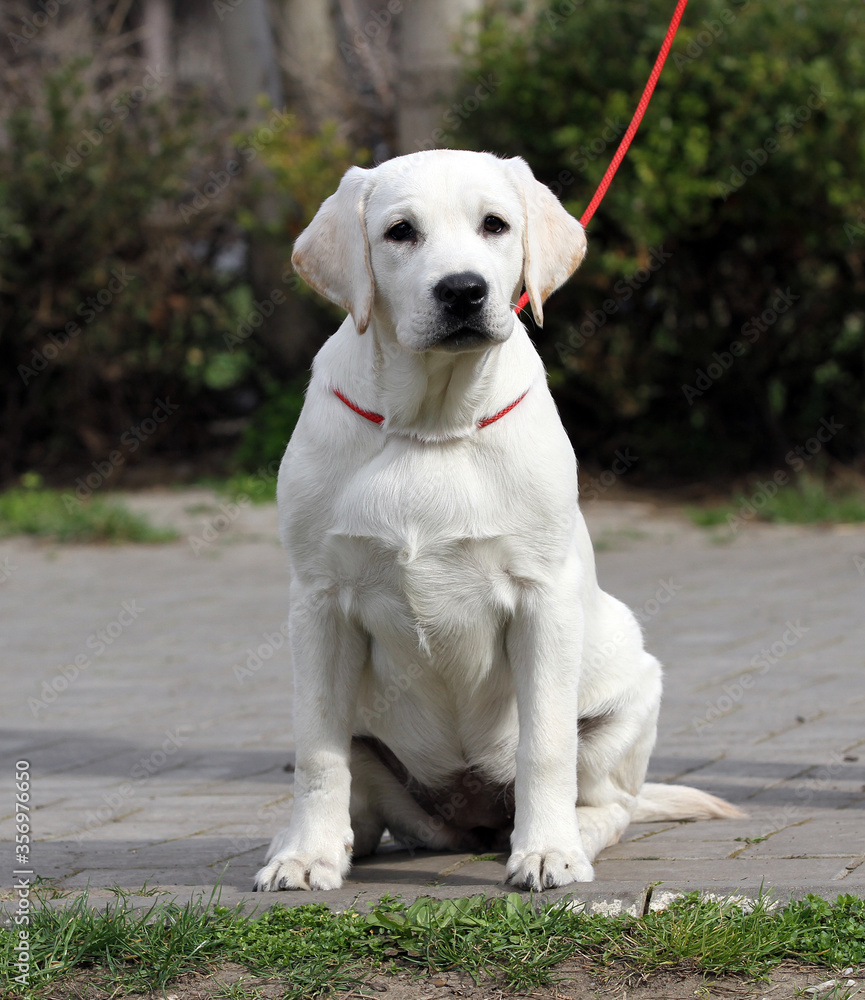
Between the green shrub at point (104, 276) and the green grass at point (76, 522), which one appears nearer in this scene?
the green grass at point (76, 522)

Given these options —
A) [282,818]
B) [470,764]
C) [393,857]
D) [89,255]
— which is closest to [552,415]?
[470,764]

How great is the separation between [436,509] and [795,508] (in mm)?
7420

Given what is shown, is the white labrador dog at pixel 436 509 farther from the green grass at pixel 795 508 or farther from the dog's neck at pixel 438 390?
the green grass at pixel 795 508

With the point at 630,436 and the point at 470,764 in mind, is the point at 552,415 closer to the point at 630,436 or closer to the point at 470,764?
the point at 470,764

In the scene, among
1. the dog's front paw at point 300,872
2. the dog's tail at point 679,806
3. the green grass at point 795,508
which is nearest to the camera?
the dog's front paw at point 300,872

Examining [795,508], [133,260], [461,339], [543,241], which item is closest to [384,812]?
[461,339]

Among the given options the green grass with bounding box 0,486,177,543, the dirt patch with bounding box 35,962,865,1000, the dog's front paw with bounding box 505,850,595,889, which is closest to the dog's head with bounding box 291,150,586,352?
the dog's front paw with bounding box 505,850,595,889

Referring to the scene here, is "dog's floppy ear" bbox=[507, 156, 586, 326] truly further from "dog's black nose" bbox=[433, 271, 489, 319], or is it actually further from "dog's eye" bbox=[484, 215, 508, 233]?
"dog's black nose" bbox=[433, 271, 489, 319]

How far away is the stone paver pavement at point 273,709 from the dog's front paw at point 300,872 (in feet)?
0.26

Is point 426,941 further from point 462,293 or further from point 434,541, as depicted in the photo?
point 462,293

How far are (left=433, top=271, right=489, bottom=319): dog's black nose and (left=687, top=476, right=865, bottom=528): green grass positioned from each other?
7208 millimetres

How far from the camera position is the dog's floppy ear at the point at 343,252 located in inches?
133

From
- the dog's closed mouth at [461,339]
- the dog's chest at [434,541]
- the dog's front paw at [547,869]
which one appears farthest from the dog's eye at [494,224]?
the dog's front paw at [547,869]

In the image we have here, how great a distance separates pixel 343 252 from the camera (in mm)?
3451
